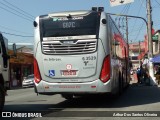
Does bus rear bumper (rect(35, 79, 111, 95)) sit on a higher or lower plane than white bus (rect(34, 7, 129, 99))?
lower

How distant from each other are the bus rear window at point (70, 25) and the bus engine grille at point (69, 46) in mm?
289

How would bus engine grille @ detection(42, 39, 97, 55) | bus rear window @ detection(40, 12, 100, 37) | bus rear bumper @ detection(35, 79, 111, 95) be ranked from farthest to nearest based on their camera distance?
1. bus rear window @ detection(40, 12, 100, 37)
2. bus engine grille @ detection(42, 39, 97, 55)
3. bus rear bumper @ detection(35, 79, 111, 95)

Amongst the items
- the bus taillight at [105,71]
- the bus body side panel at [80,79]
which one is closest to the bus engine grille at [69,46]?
the bus body side panel at [80,79]

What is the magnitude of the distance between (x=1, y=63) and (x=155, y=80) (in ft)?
72.4

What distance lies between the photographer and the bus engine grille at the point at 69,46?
14.3 meters

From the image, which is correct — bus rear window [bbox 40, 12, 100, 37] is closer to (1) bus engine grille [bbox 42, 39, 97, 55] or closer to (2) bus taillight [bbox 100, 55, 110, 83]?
(1) bus engine grille [bbox 42, 39, 97, 55]

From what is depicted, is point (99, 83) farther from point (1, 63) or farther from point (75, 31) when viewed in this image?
point (1, 63)

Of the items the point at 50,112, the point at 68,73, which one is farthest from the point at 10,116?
the point at 68,73

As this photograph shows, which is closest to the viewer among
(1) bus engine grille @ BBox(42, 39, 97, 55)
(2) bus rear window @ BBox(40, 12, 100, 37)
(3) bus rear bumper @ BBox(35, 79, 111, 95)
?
(3) bus rear bumper @ BBox(35, 79, 111, 95)


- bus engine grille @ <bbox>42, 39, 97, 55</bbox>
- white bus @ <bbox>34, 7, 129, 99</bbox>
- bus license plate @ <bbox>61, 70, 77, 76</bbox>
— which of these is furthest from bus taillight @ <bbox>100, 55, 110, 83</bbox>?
bus license plate @ <bbox>61, 70, 77, 76</bbox>

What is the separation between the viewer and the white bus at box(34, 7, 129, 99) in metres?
14.2

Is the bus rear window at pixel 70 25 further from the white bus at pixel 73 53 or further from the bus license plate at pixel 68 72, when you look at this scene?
the bus license plate at pixel 68 72

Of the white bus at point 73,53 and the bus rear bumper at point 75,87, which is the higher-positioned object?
the white bus at point 73,53

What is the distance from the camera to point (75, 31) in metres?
14.5
